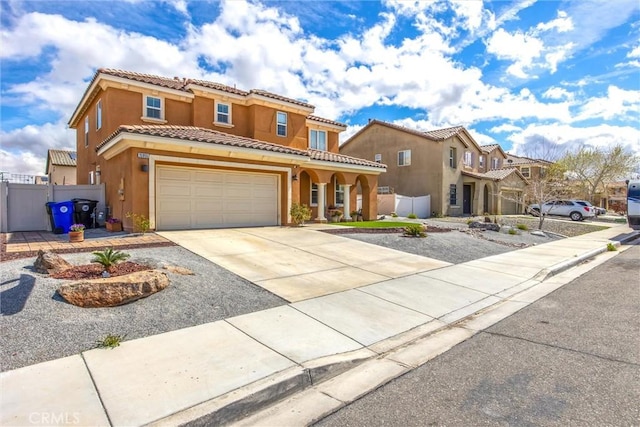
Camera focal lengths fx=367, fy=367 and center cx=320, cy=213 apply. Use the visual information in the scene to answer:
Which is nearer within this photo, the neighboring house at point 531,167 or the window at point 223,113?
the window at point 223,113

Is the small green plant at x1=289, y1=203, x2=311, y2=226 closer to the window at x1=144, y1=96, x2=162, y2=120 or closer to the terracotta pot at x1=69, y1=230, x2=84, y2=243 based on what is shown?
the window at x1=144, y1=96, x2=162, y2=120

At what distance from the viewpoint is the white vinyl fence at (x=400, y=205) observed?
28531 mm

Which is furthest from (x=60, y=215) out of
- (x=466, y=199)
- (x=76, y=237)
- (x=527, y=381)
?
(x=466, y=199)

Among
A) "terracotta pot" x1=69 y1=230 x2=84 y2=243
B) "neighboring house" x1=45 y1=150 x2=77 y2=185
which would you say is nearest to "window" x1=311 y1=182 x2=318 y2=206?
"terracotta pot" x1=69 y1=230 x2=84 y2=243

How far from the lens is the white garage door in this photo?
13.2 metres

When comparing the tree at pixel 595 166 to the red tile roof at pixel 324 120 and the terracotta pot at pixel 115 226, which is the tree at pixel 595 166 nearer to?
the red tile roof at pixel 324 120

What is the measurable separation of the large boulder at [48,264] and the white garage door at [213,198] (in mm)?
6465

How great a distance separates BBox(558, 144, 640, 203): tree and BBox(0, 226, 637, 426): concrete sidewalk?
4414 centimetres

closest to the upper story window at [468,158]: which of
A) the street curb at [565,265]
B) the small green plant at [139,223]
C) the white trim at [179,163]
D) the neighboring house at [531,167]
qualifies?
the neighboring house at [531,167]

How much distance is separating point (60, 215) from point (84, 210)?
118 cm

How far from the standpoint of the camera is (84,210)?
1366 centimetres

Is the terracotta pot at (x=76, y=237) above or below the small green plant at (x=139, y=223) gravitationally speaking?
below

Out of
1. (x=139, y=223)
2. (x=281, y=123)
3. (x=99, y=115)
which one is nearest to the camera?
(x=139, y=223)

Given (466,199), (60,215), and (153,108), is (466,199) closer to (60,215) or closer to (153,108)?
(153,108)
